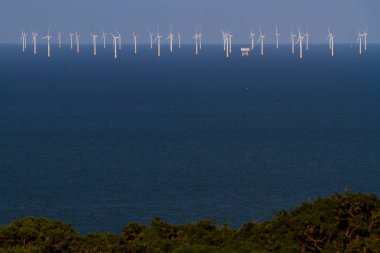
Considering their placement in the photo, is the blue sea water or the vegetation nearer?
the vegetation

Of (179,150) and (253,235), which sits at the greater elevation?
(253,235)

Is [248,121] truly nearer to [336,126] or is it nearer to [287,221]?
[336,126]

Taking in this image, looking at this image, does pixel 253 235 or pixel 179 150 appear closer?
pixel 253 235

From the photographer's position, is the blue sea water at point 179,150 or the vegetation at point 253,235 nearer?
the vegetation at point 253,235
